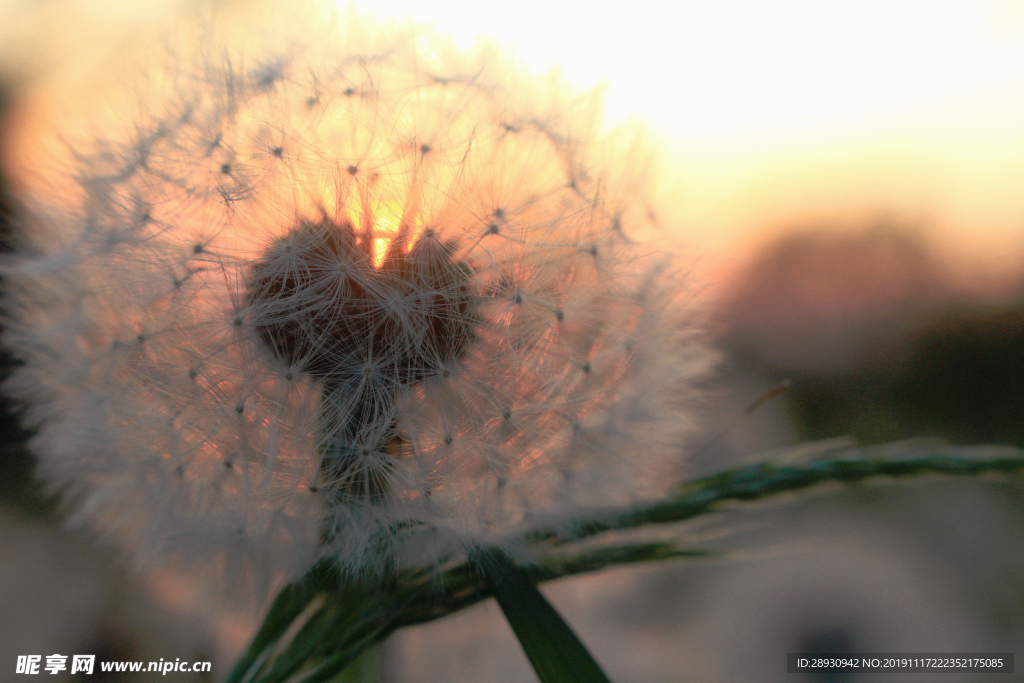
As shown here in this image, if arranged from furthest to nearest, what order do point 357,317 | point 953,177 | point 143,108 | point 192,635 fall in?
point 953,177
point 192,635
point 143,108
point 357,317

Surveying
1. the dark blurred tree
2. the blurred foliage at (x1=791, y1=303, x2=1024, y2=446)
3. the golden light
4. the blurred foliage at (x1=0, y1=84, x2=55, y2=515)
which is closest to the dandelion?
the golden light

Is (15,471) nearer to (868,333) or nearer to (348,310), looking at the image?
(348,310)

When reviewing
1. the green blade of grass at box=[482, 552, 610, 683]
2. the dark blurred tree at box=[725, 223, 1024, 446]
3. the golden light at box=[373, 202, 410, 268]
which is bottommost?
the green blade of grass at box=[482, 552, 610, 683]

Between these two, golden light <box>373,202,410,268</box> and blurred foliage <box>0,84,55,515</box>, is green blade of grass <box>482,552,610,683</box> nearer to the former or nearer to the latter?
golden light <box>373,202,410,268</box>

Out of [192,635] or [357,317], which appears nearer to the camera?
[357,317]

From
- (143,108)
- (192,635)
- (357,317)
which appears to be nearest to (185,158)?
(143,108)

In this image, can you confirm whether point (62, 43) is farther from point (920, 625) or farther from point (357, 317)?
point (920, 625)

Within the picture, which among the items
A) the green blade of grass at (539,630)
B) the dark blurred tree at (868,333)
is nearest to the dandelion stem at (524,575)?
the green blade of grass at (539,630)

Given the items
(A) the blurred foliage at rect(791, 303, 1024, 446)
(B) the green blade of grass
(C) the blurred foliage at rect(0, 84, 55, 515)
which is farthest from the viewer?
(A) the blurred foliage at rect(791, 303, 1024, 446)
